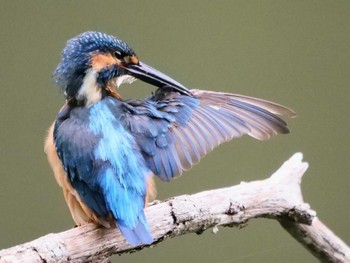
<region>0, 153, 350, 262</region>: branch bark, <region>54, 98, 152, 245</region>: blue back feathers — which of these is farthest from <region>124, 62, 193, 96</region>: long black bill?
<region>0, 153, 350, 262</region>: branch bark

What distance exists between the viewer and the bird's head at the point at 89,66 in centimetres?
165

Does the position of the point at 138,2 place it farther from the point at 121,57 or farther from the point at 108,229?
the point at 108,229

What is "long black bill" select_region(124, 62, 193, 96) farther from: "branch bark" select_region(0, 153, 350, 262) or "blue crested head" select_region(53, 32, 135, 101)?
"branch bark" select_region(0, 153, 350, 262)

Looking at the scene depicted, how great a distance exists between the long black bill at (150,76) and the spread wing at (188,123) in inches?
0.7

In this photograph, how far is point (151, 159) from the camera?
1.69 metres

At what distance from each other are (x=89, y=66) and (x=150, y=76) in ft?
0.56

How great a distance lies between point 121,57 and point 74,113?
162 mm

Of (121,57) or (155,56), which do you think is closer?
(121,57)

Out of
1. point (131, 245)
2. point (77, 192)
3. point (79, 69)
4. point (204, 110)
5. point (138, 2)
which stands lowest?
point (131, 245)

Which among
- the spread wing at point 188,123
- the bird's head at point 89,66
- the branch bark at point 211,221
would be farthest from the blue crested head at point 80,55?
the branch bark at point 211,221

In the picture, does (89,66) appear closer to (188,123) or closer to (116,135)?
(116,135)

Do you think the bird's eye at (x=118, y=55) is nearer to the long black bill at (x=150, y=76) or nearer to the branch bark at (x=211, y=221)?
the long black bill at (x=150, y=76)

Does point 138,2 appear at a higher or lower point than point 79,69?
higher

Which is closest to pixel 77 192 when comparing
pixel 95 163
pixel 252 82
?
pixel 95 163
